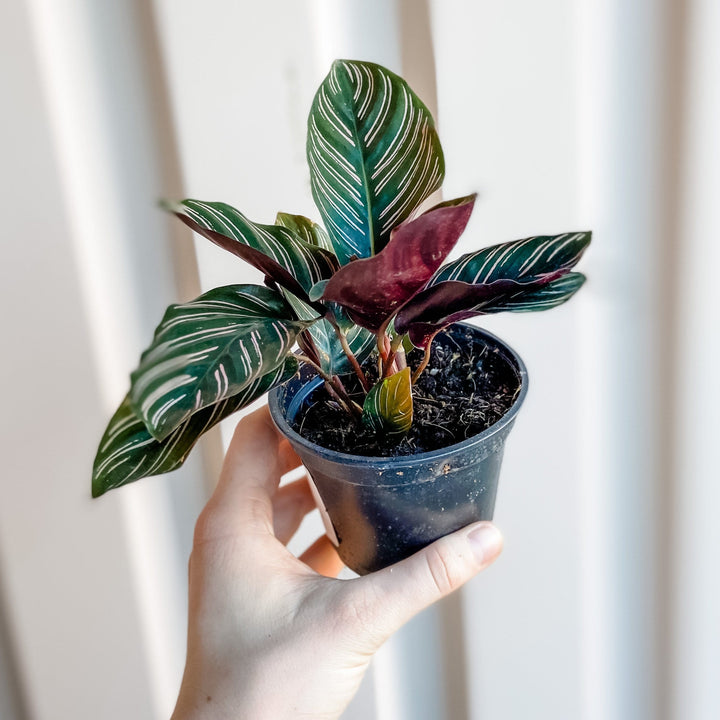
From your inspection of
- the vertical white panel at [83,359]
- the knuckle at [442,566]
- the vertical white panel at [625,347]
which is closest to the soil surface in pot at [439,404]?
the knuckle at [442,566]

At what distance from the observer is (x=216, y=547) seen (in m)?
0.89

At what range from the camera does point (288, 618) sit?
2.62ft

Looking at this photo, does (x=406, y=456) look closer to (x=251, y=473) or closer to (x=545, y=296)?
(x=545, y=296)

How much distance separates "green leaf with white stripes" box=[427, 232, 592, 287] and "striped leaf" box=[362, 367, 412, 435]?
0.35 feet

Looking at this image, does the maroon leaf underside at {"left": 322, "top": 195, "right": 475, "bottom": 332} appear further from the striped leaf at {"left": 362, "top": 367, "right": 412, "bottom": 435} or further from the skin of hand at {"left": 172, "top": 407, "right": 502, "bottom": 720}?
the skin of hand at {"left": 172, "top": 407, "right": 502, "bottom": 720}

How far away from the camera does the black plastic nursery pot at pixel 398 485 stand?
72cm

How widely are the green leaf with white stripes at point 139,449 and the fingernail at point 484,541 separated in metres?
0.31

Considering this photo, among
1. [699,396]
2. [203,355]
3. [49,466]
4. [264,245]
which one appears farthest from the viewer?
[49,466]

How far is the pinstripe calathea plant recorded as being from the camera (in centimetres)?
56

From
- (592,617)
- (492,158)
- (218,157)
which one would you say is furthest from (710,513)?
(218,157)

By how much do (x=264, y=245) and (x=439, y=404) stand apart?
0.29m

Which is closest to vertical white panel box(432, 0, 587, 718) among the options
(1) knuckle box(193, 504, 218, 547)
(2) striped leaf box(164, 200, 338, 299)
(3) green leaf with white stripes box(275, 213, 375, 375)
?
(3) green leaf with white stripes box(275, 213, 375, 375)

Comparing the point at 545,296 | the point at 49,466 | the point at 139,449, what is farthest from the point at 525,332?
the point at 49,466

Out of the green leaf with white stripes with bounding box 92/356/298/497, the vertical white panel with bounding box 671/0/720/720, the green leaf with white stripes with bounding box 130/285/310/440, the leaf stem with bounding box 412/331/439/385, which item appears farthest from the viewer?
the vertical white panel with bounding box 671/0/720/720
